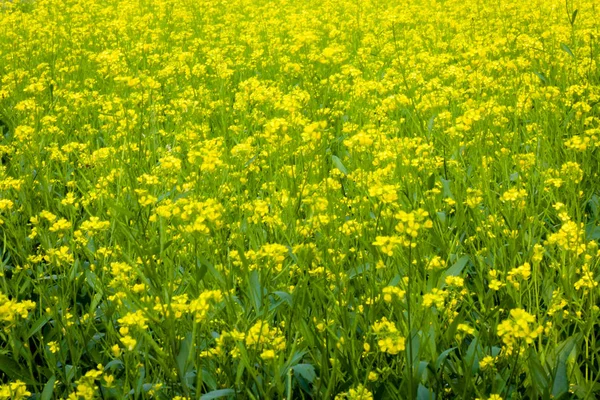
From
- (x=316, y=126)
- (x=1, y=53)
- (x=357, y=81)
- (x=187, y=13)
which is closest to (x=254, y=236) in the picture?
(x=316, y=126)

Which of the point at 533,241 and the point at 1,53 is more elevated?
the point at 1,53

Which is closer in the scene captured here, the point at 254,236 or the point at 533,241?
the point at 533,241

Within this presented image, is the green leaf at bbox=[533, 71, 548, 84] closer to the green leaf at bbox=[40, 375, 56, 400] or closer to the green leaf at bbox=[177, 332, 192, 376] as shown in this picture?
the green leaf at bbox=[177, 332, 192, 376]

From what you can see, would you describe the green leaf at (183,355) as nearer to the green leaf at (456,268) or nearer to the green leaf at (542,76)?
the green leaf at (456,268)

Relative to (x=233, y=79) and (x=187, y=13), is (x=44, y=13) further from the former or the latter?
(x=233, y=79)

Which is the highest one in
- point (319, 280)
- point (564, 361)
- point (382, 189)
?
point (382, 189)

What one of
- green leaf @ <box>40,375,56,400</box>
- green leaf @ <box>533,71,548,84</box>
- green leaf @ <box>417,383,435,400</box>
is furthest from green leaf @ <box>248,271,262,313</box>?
green leaf @ <box>533,71,548,84</box>

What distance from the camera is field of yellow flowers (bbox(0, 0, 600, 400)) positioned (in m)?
1.89

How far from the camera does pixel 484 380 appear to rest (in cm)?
186

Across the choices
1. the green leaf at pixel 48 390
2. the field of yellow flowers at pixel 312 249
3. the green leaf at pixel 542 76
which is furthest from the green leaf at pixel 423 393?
the green leaf at pixel 542 76

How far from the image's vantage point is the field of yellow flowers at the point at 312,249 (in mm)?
1890

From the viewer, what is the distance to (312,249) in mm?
2180

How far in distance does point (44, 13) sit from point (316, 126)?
6.00m

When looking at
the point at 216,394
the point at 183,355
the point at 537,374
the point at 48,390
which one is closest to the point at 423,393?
the point at 537,374
